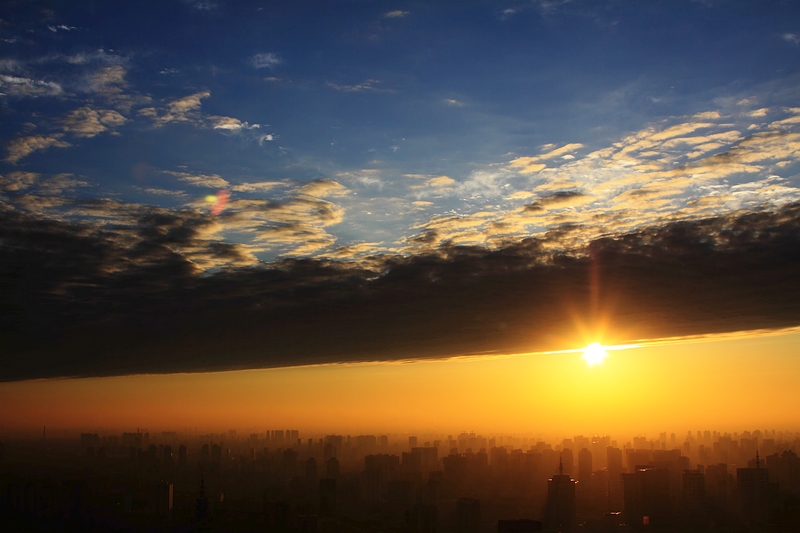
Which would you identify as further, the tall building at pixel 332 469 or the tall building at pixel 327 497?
the tall building at pixel 332 469

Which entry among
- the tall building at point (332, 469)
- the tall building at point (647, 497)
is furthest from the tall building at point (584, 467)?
the tall building at point (332, 469)

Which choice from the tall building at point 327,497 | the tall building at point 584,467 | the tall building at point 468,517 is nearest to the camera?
the tall building at point 468,517

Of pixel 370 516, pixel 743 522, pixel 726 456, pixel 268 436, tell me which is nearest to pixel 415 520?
pixel 370 516

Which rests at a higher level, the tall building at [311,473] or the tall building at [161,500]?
the tall building at [161,500]

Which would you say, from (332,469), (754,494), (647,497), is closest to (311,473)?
(332,469)

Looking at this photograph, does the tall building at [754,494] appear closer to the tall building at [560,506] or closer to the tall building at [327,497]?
the tall building at [560,506]

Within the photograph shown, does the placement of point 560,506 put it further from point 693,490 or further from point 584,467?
point 584,467
